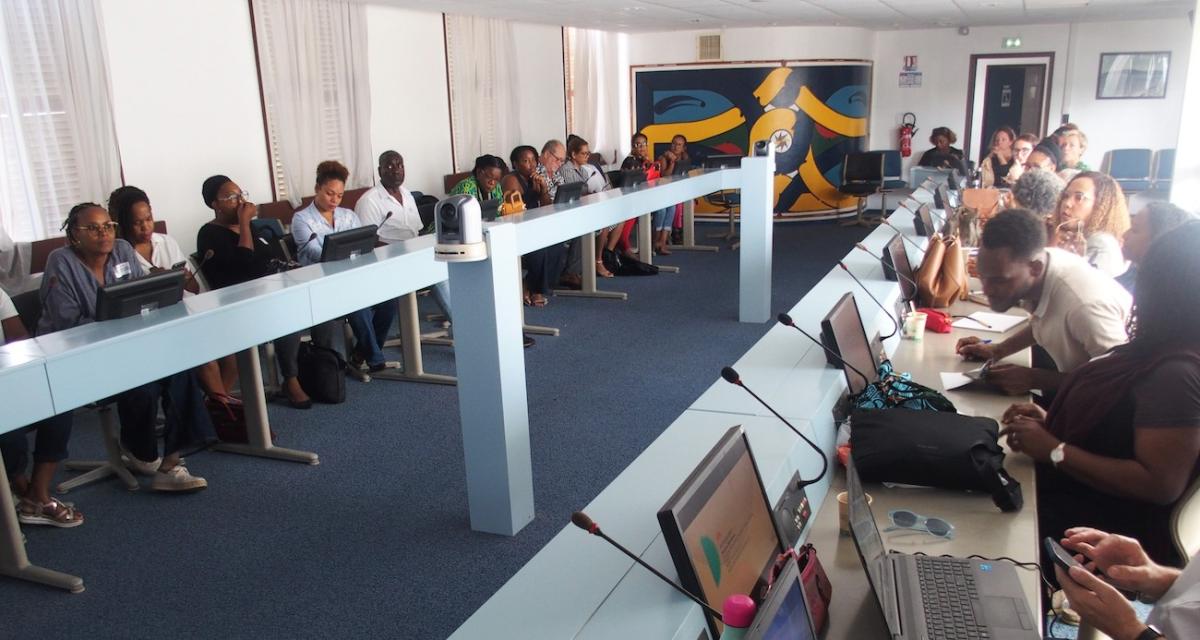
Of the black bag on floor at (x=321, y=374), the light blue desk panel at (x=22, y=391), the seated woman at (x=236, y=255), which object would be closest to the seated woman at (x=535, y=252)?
the seated woman at (x=236, y=255)

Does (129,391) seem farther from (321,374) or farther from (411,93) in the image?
(411,93)

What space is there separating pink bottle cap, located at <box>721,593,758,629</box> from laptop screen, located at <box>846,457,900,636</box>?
0.99ft

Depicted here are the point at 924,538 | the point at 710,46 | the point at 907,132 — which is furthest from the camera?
the point at 907,132

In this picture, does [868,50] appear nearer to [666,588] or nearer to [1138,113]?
[1138,113]

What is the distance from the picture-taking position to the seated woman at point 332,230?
15.8ft

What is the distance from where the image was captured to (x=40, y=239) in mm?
4867

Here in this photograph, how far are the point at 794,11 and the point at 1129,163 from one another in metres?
5.01

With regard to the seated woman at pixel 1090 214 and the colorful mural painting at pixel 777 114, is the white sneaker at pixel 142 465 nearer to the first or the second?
the seated woman at pixel 1090 214

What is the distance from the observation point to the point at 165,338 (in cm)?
262

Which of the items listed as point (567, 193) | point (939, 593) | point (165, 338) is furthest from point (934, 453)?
point (567, 193)

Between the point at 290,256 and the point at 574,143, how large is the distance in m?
3.43

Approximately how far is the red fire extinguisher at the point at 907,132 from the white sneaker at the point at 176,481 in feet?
32.9

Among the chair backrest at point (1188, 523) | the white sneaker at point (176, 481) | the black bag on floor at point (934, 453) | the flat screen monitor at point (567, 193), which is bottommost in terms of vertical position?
the white sneaker at point (176, 481)

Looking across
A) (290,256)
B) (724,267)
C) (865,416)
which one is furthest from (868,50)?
(865,416)
